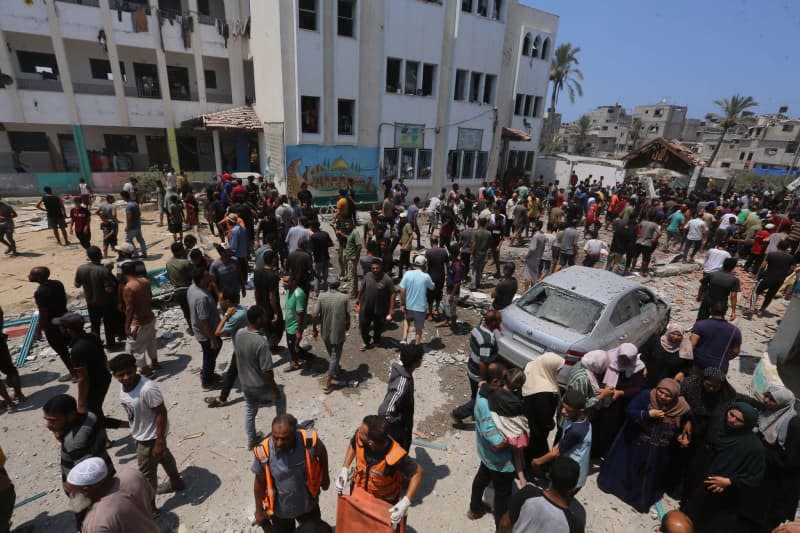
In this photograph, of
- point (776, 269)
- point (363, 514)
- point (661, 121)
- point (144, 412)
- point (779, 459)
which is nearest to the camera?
point (363, 514)

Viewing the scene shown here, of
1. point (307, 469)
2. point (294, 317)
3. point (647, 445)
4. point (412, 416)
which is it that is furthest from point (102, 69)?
point (647, 445)

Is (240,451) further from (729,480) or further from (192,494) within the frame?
(729,480)

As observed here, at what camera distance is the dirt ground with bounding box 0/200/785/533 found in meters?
3.98

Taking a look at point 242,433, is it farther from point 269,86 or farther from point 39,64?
point 39,64

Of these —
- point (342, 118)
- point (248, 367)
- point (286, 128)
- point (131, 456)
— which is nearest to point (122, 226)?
point (286, 128)

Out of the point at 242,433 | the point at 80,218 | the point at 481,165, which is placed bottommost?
the point at 242,433

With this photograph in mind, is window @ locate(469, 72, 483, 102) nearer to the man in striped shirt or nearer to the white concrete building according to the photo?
the white concrete building

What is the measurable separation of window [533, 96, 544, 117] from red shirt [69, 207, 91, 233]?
80.4ft

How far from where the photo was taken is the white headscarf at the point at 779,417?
129 inches

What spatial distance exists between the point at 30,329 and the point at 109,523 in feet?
21.3

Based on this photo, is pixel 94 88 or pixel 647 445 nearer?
pixel 647 445

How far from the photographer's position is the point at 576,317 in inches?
221

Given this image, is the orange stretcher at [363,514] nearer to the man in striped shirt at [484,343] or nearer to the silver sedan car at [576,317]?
the man in striped shirt at [484,343]

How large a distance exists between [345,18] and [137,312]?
52.8 ft
